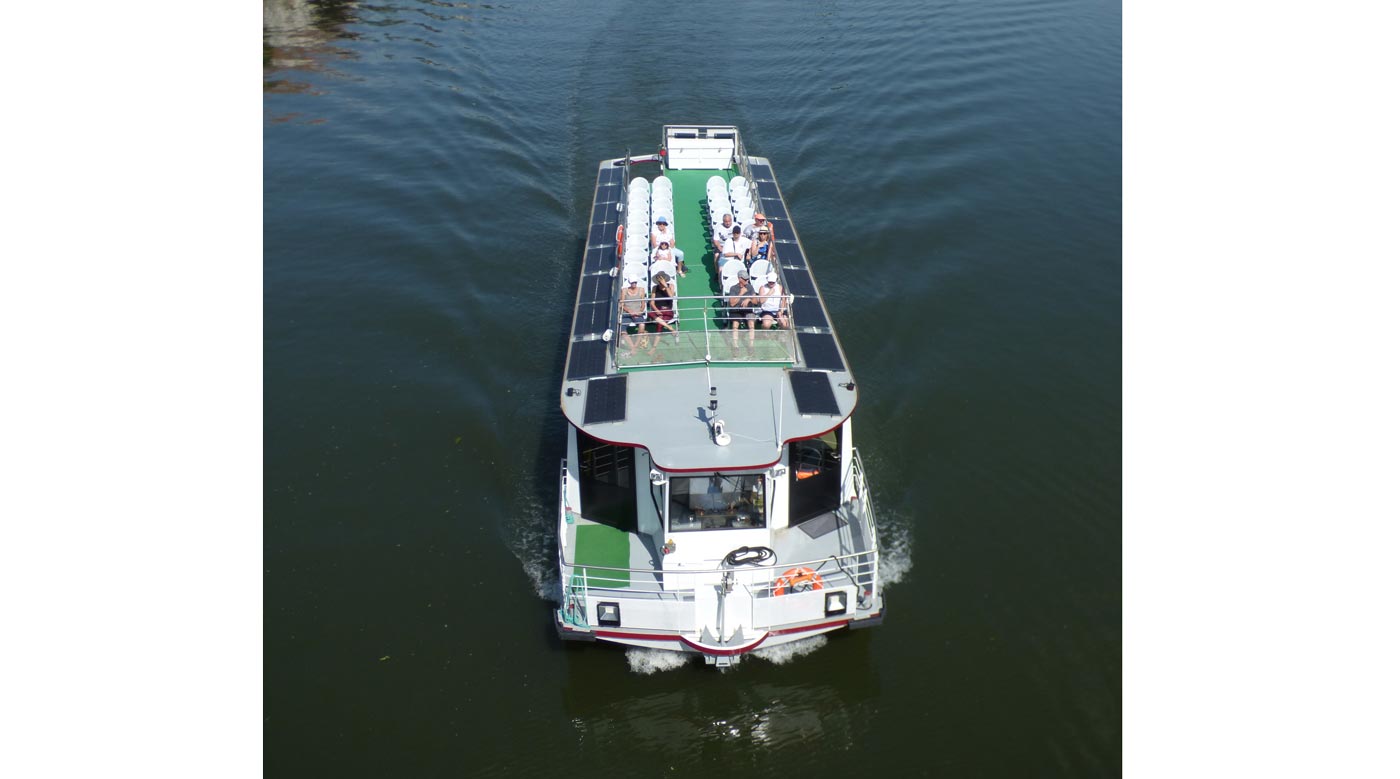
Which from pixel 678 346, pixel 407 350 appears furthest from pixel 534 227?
pixel 678 346

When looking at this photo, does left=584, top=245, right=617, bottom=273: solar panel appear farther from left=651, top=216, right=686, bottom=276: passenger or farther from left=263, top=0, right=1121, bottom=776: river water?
left=263, top=0, right=1121, bottom=776: river water

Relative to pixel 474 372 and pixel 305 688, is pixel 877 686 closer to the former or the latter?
pixel 305 688

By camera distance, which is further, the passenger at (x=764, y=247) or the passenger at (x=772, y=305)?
the passenger at (x=764, y=247)

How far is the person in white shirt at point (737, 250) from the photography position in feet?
61.1

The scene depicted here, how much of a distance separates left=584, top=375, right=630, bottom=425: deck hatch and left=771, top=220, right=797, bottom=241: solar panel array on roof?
6789 mm

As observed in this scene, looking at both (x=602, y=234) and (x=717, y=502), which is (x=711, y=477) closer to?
(x=717, y=502)

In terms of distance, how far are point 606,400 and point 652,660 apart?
4.45 meters

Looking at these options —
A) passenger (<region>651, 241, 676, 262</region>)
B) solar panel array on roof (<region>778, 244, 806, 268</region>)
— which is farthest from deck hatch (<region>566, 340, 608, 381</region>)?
solar panel array on roof (<region>778, 244, 806, 268</region>)

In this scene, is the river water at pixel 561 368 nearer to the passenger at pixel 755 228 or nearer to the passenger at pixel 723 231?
the passenger at pixel 755 228

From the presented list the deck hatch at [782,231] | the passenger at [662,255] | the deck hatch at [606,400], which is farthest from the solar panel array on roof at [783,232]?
the deck hatch at [606,400]

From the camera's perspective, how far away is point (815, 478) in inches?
619

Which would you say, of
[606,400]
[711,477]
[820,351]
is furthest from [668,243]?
[711,477]

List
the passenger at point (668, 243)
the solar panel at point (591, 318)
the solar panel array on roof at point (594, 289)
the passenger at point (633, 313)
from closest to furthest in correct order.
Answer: the passenger at point (633, 313) → the solar panel at point (591, 318) → the solar panel array on roof at point (594, 289) → the passenger at point (668, 243)

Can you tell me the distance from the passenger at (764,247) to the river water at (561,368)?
175 inches
